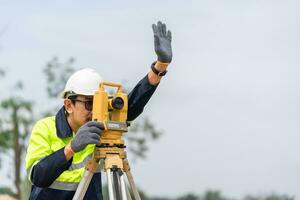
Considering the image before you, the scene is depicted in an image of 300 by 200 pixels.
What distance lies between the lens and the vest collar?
16.0 feet

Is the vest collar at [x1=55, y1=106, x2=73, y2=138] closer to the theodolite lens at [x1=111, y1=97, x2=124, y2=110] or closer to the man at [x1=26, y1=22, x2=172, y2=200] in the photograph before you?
the man at [x1=26, y1=22, x2=172, y2=200]

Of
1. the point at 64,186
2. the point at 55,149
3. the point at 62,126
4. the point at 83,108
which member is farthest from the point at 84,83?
the point at 64,186

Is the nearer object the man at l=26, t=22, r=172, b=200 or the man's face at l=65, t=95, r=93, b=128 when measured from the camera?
Answer: the man at l=26, t=22, r=172, b=200

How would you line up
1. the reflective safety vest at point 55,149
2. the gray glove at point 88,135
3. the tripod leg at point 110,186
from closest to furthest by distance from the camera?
the gray glove at point 88,135 < the tripod leg at point 110,186 < the reflective safety vest at point 55,149

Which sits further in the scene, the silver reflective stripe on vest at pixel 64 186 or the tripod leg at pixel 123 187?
the silver reflective stripe on vest at pixel 64 186

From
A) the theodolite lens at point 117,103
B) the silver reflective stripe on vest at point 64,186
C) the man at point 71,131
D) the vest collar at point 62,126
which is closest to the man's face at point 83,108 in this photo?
the man at point 71,131

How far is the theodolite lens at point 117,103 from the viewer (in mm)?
4543

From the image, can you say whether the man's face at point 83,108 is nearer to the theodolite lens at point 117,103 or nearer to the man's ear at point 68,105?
the man's ear at point 68,105

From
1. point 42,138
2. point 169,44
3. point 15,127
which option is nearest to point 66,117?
point 42,138

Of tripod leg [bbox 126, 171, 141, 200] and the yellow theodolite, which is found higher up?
the yellow theodolite

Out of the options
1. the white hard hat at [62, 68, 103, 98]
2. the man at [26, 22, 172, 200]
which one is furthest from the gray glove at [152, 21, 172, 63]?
the white hard hat at [62, 68, 103, 98]

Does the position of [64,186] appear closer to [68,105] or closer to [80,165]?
[80,165]

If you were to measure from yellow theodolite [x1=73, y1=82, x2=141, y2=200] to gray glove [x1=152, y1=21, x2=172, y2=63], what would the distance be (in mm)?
358

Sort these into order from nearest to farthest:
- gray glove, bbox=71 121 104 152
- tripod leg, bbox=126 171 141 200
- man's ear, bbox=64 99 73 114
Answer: gray glove, bbox=71 121 104 152, tripod leg, bbox=126 171 141 200, man's ear, bbox=64 99 73 114
